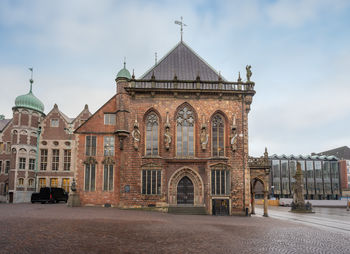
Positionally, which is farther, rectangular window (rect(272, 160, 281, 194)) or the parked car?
rectangular window (rect(272, 160, 281, 194))

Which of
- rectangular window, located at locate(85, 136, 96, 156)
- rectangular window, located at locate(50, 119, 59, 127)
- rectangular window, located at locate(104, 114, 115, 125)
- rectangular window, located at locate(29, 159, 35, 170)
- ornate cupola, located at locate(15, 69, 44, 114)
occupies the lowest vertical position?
rectangular window, located at locate(29, 159, 35, 170)

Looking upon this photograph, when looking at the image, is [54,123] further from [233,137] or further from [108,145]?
[233,137]

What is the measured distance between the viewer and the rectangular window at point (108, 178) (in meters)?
26.0

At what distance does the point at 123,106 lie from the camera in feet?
87.0

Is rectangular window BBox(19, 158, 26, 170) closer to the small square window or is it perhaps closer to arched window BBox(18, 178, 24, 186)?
arched window BBox(18, 178, 24, 186)

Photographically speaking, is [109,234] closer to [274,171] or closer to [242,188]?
[242,188]

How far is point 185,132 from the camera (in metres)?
26.8

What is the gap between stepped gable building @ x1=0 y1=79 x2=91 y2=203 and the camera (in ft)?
129

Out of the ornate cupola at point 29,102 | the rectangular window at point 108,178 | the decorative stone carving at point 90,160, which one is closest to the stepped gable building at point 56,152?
the ornate cupola at point 29,102

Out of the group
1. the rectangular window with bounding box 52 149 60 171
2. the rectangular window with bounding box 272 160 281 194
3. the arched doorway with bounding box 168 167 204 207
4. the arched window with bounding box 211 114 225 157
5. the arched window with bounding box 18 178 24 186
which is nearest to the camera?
the arched doorway with bounding box 168 167 204 207

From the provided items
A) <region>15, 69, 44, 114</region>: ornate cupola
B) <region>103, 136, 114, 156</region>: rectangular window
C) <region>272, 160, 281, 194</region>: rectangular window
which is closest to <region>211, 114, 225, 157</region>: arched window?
<region>103, 136, 114, 156</region>: rectangular window

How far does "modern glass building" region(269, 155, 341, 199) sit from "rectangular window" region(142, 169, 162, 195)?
6067cm

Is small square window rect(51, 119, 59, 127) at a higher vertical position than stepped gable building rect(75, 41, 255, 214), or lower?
higher

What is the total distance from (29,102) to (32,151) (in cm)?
689
